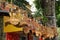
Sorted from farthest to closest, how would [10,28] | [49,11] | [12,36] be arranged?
[49,11]
[12,36]
[10,28]

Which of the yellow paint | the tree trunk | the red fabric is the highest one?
the tree trunk

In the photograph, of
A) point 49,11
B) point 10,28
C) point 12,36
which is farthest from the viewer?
point 49,11

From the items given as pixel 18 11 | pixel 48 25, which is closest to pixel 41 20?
pixel 48 25

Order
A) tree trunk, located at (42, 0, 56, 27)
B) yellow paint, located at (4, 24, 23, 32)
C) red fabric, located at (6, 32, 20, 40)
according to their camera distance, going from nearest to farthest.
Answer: yellow paint, located at (4, 24, 23, 32) → red fabric, located at (6, 32, 20, 40) → tree trunk, located at (42, 0, 56, 27)

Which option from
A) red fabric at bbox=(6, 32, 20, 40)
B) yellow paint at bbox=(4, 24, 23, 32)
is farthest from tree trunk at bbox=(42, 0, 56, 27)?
yellow paint at bbox=(4, 24, 23, 32)

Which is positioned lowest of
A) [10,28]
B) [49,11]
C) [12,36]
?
[12,36]

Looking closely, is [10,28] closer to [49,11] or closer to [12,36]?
[12,36]

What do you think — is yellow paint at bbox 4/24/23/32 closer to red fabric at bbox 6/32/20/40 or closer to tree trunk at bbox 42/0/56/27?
red fabric at bbox 6/32/20/40

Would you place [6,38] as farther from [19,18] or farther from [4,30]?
[19,18]

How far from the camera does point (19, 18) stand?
568 centimetres

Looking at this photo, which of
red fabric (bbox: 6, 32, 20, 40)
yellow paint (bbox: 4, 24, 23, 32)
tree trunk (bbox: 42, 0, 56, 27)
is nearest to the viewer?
yellow paint (bbox: 4, 24, 23, 32)

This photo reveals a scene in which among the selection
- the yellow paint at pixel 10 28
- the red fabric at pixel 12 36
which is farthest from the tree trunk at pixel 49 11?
the yellow paint at pixel 10 28

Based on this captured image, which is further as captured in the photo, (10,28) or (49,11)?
(49,11)

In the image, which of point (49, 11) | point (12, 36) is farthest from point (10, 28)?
point (49, 11)
